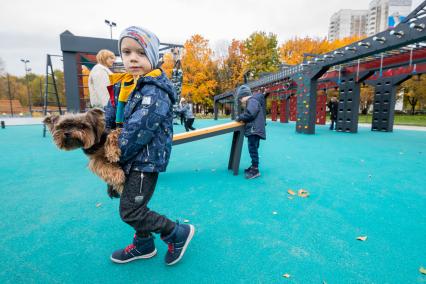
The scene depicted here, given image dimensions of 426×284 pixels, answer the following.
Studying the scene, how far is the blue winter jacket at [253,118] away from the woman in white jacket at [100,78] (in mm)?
2273

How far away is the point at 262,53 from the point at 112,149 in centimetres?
3262

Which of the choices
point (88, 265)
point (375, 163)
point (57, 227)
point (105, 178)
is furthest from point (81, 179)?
point (375, 163)

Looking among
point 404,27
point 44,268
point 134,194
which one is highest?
point 404,27

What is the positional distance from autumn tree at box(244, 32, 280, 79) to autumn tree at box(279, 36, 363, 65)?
1355 mm

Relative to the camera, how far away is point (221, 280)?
60.6 inches

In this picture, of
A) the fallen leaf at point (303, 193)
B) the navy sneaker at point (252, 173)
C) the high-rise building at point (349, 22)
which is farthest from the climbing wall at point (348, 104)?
the high-rise building at point (349, 22)

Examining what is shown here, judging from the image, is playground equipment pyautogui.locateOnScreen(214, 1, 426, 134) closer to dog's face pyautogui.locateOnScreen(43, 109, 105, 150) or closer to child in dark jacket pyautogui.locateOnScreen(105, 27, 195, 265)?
child in dark jacket pyautogui.locateOnScreen(105, 27, 195, 265)

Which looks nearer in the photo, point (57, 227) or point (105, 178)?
point (105, 178)

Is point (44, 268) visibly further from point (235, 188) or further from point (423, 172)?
point (423, 172)

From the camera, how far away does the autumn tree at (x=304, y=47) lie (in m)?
27.6

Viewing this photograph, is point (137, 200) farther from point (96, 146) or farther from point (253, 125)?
point (253, 125)

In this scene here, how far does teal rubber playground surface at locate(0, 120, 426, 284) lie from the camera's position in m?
1.62

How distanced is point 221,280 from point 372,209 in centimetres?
210

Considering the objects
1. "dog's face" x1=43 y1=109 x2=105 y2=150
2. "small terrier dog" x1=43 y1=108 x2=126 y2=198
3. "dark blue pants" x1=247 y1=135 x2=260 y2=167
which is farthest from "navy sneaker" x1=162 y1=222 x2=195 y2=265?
"dark blue pants" x1=247 y1=135 x2=260 y2=167
